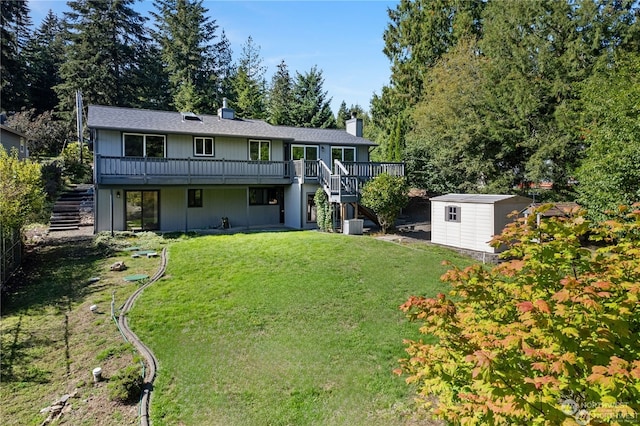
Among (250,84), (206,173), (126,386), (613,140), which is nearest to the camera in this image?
(126,386)

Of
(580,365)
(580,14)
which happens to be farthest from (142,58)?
(580,365)

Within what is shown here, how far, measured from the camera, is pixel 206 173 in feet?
60.5

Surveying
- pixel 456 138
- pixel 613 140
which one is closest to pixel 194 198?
pixel 456 138

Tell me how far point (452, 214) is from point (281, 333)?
456 inches

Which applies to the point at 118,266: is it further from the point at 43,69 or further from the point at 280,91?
the point at 280,91

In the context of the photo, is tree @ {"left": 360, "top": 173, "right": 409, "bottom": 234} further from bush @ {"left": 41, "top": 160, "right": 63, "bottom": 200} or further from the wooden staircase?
bush @ {"left": 41, "top": 160, "right": 63, "bottom": 200}

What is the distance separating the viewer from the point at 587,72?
64.7ft

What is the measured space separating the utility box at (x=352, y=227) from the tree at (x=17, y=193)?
11.8 m

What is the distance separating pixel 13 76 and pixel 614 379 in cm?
4721

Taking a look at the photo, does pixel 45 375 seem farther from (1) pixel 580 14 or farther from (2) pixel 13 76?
(2) pixel 13 76

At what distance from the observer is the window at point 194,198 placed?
1973 centimetres

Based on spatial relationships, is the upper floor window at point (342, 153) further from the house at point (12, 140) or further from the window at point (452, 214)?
the house at point (12, 140)

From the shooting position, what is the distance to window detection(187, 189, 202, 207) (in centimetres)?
1973

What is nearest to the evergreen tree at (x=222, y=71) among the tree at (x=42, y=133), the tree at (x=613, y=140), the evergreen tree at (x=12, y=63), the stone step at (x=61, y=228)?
the tree at (x=42, y=133)
